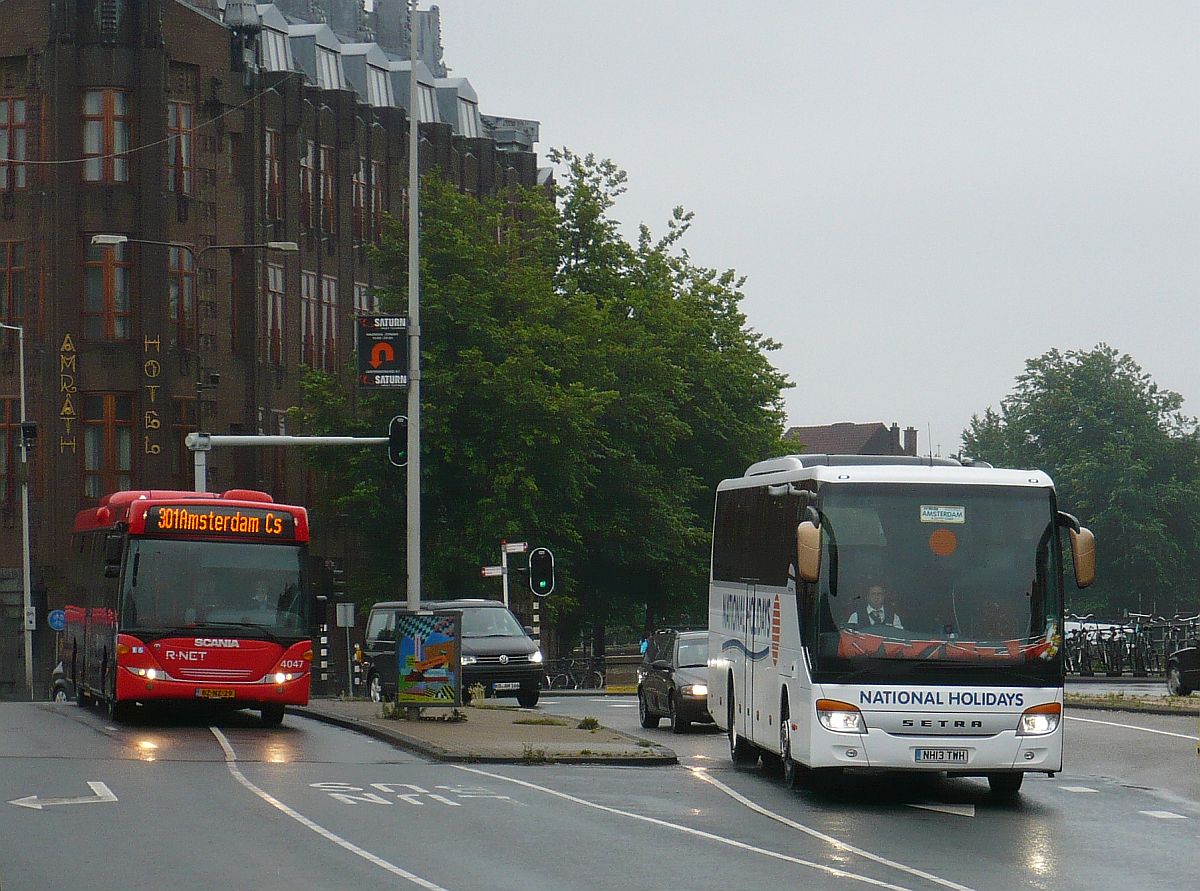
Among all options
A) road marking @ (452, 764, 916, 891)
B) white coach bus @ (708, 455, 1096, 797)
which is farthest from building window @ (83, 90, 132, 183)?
white coach bus @ (708, 455, 1096, 797)

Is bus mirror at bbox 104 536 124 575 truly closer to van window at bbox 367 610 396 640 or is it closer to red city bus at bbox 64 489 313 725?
red city bus at bbox 64 489 313 725

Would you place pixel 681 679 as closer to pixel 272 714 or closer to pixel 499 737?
pixel 499 737

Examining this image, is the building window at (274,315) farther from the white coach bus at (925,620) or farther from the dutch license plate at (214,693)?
the white coach bus at (925,620)

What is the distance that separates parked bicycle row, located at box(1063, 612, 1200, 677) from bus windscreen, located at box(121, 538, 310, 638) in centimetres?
2753

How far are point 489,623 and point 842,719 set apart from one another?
19.6 meters

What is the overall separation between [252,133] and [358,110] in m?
6.79

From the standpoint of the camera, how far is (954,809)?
61.0 ft

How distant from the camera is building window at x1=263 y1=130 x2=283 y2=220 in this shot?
2499 inches

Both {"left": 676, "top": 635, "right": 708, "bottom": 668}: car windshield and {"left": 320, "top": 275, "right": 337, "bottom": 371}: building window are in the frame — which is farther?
{"left": 320, "top": 275, "right": 337, "bottom": 371}: building window

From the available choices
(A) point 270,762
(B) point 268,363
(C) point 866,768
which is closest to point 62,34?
(B) point 268,363

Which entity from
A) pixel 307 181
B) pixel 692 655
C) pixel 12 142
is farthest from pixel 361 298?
pixel 692 655

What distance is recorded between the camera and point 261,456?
62781 mm

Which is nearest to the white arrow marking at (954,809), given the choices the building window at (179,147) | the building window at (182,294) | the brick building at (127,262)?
the brick building at (127,262)

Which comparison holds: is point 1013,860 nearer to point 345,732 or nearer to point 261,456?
point 345,732
